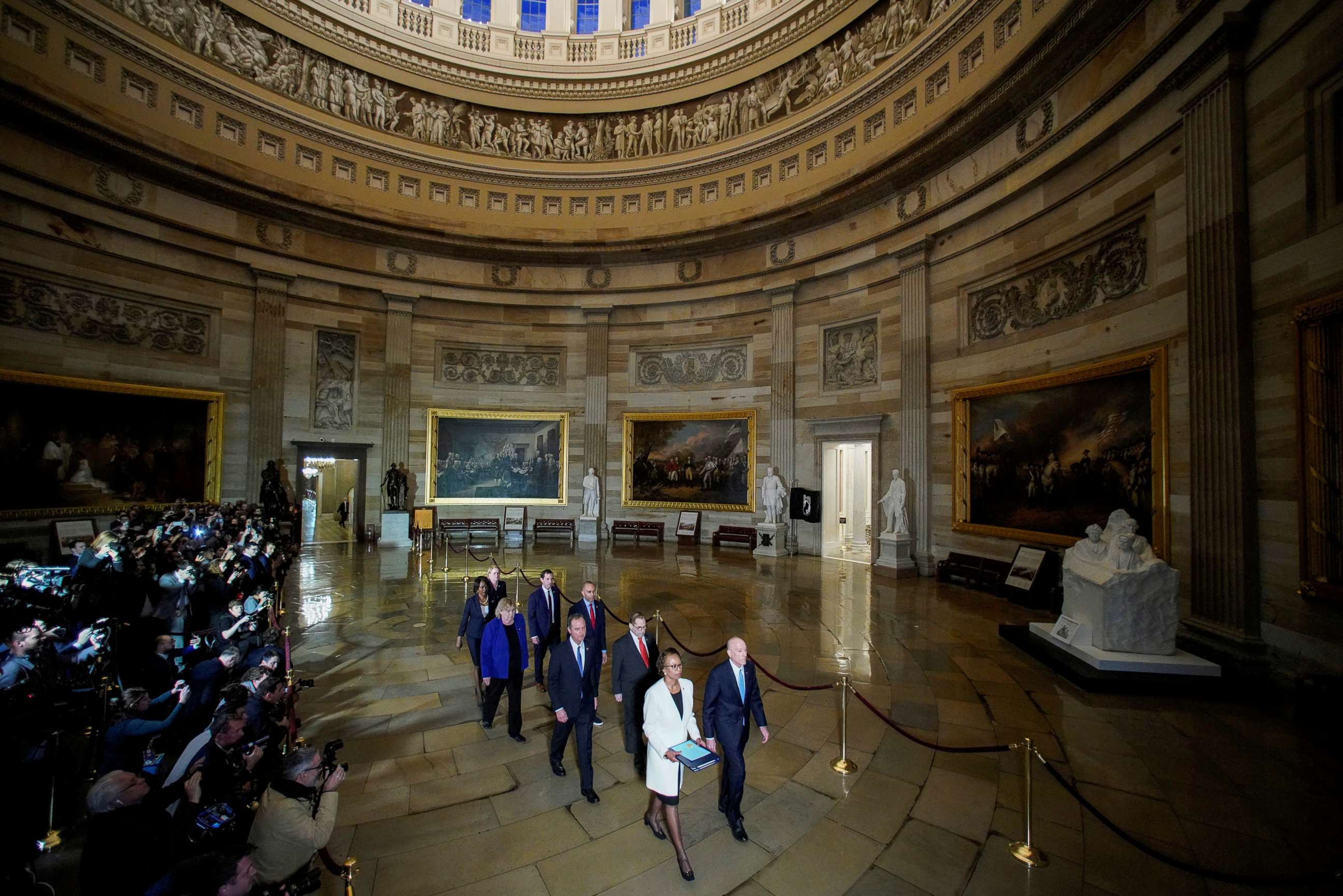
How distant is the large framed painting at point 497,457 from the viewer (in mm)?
19516

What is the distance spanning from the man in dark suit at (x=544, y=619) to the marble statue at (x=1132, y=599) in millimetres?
6915

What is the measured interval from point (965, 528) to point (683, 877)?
11.5m

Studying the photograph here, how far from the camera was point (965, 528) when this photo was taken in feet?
42.3

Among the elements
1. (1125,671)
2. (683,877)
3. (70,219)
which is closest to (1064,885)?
(683,877)

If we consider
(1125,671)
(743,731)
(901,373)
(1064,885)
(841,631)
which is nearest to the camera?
(1064,885)

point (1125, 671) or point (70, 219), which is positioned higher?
point (70, 219)

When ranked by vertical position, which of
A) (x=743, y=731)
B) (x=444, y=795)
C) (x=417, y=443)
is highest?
(x=417, y=443)

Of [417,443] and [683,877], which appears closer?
Result: [683,877]

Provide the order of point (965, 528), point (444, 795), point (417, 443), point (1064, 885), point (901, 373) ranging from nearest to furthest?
point (1064, 885) → point (444, 795) → point (965, 528) → point (901, 373) → point (417, 443)

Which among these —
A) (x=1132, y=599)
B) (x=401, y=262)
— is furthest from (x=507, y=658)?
(x=401, y=262)

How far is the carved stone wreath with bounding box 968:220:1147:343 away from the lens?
31.3 feet

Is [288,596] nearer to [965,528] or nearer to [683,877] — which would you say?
[683,877]

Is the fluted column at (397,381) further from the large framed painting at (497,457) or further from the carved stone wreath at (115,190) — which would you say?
the carved stone wreath at (115,190)

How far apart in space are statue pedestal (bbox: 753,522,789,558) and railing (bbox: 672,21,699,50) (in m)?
17.2
